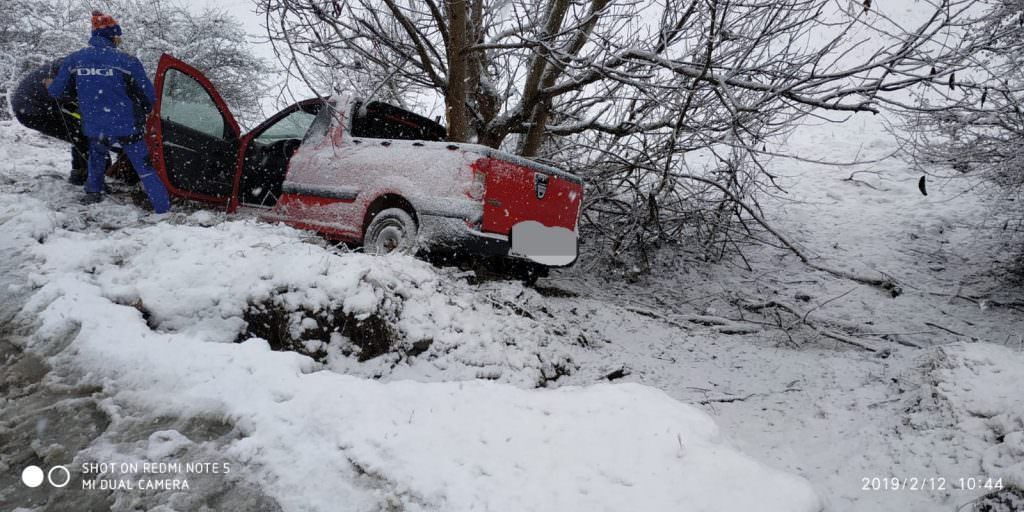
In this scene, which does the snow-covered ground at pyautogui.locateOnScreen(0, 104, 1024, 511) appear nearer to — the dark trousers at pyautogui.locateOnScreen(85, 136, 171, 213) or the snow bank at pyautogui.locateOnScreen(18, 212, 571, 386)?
the snow bank at pyautogui.locateOnScreen(18, 212, 571, 386)

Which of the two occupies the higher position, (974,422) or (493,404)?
(974,422)

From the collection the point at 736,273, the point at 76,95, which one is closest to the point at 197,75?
the point at 76,95

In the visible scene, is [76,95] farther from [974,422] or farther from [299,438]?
[974,422]

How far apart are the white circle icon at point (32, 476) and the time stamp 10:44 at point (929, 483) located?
325 cm

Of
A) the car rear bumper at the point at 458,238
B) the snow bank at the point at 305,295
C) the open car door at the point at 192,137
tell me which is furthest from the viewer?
the open car door at the point at 192,137

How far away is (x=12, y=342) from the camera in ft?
7.81

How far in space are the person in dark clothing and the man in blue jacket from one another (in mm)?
545

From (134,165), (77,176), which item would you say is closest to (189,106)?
(134,165)

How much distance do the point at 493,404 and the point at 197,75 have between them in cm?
483

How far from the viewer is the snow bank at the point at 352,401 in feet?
5.89

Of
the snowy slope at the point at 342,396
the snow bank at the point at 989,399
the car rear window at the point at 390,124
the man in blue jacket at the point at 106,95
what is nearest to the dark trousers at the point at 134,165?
the man in blue jacket at the point at 106,95

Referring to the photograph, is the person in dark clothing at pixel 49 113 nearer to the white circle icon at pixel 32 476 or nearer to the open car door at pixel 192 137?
the open car door at pixel 192 137

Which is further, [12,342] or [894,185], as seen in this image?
[894,185]
